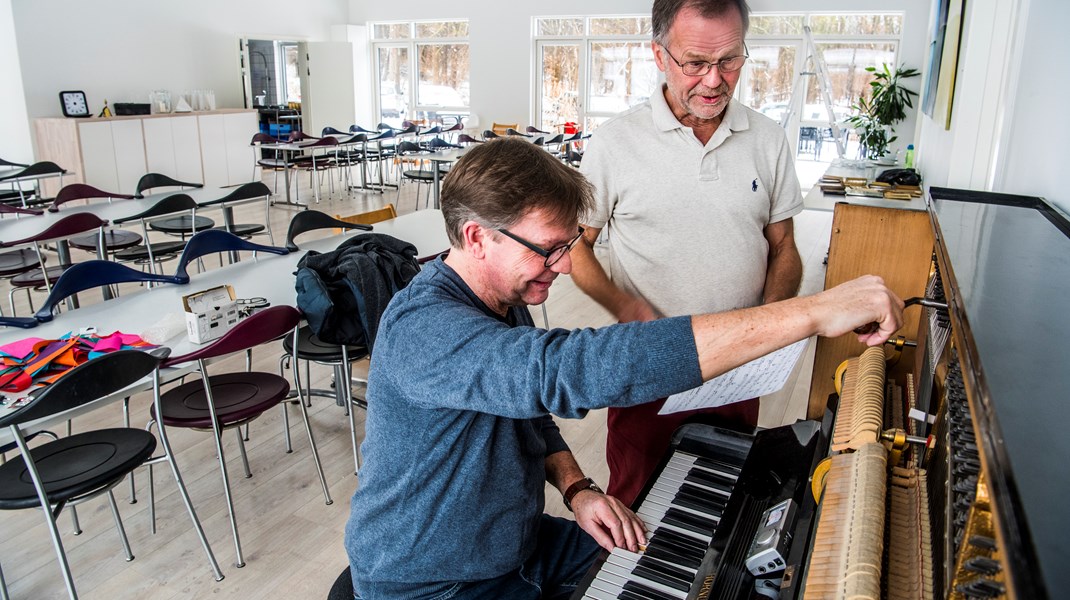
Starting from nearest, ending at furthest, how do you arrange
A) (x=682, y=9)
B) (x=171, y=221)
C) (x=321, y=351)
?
(x=682, y=9) → (x=321, y=351) → (x=171, y=221)

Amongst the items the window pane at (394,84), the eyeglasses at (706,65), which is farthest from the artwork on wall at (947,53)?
the window pane at (394,84)

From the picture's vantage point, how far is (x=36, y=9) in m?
8.52

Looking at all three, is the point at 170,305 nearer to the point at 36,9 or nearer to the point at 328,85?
the point at 36,9

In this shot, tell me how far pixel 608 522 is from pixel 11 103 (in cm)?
976

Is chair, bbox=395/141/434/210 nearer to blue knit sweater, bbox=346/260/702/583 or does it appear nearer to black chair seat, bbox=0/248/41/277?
black chair seat, bbox=0/248/41/277

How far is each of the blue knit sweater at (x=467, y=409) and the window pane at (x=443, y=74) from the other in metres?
12.3

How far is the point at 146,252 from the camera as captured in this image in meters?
4.77

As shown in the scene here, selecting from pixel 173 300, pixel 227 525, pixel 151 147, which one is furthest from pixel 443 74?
pixel 227 525

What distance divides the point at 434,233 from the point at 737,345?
321 centimetres

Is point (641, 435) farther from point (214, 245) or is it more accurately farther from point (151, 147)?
point (151, 147)

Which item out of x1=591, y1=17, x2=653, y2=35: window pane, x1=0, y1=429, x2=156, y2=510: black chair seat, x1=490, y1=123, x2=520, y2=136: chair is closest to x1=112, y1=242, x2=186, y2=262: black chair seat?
x1=0, y1=429, x2=156, y2=510: black chair seat

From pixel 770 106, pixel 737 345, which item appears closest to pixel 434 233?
pixel 737 345

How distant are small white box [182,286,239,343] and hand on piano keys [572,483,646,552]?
1534mm

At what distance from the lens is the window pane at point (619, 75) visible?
454 inches
